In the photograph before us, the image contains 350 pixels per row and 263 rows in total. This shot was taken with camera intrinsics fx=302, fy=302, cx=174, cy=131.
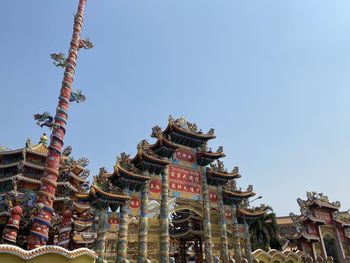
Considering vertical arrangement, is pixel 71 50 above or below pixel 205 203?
above

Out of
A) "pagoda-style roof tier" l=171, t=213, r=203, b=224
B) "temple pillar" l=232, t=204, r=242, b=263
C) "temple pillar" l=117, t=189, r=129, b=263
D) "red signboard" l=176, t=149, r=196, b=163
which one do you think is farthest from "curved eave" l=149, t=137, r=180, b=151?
"temple pillar" l=232, t=204, r=242, b=263

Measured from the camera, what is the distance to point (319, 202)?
29.8 metres

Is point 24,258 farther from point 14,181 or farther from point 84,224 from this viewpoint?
point 14,181

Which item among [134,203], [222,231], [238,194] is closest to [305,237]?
[238,194]

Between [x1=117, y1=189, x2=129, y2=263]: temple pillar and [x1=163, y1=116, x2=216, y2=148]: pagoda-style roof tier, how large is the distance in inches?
274

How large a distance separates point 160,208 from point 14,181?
46.4 ft

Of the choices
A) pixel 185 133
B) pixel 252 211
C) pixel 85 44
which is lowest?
pixel 252 211

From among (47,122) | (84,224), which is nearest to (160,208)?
(84,224)

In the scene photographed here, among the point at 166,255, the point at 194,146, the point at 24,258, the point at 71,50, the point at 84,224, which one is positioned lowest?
the point at 24,258

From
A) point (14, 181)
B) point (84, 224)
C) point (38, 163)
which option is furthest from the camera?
point (38, 163)

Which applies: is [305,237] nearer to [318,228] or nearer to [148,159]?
[318,228]

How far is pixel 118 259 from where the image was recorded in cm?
1711

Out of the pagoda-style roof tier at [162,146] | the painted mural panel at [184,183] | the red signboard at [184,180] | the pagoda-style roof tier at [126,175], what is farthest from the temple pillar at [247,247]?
the pagoda-style roof tier at [126,175]

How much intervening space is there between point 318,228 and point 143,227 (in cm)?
1874
